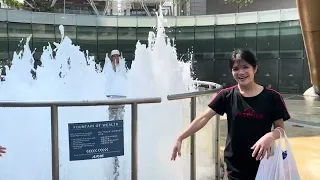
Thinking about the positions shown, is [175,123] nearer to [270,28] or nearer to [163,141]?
[163,141]

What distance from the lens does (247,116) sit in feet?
8.31

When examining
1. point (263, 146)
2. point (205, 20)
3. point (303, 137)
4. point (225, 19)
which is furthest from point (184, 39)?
point (263, 146)

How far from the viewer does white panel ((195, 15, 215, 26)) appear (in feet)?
77.8

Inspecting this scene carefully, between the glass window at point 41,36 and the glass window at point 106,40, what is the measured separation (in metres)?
2.84

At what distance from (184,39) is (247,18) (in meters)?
4.26

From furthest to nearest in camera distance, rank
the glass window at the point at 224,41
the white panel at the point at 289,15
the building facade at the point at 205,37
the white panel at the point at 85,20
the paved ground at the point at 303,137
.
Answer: the white panel at the point at 85,20
the glass window at the point at 224,41
the building facade at the point at 205,37
the white panel at the point at 289,15
the paved ground at the point at 303,137

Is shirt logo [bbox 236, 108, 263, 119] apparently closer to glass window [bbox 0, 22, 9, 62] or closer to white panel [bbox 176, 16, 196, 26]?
glass window [bbox 0, 22, 9, 62]

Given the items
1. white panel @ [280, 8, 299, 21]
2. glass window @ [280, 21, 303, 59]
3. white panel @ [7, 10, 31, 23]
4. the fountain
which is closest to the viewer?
the fountain

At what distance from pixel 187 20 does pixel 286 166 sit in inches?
892

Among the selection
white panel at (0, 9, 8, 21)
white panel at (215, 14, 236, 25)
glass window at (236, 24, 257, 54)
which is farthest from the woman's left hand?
white panel at (0, 9, 8, 21)

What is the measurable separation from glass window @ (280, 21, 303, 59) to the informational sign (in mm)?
18814

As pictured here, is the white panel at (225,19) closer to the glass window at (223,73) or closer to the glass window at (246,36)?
the glass window at (246,36)

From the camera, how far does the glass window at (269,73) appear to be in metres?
21.5

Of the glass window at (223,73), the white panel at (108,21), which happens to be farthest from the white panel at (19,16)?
the glass window at (223,73)
